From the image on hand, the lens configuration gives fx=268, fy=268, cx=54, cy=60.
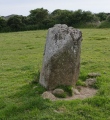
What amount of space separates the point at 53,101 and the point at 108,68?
16.9 ft

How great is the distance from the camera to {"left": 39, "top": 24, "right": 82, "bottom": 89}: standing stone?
770cm

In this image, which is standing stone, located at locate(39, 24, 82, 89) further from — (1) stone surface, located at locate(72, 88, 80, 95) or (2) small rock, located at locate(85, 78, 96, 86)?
(2) small rock, located at locate(85, 78, 96, 86)

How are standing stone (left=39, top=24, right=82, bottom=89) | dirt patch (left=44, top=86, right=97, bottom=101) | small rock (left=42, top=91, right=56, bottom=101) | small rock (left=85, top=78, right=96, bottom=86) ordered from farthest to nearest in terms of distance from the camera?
small rock (left=85, top=78, right=96, bottom=86), standing stone (left=39, top=24, right=82, bottom=89), dirt patch (left=44, top=86, right=97, bottom=101), small rock (left=42, top=91, right=56, bottom=101)

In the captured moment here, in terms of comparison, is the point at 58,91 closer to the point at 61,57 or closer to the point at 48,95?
the point at 48,95

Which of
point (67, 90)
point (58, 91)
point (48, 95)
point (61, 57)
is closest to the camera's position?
point (48, 95)

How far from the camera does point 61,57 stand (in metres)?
7.71

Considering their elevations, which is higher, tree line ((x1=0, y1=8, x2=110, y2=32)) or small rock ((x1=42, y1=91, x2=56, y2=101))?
tree line ((x1=0, y1=8, x2=110, y2=32))

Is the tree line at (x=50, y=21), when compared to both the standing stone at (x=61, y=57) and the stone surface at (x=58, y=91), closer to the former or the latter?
the standing stone at (x=61, y=57)

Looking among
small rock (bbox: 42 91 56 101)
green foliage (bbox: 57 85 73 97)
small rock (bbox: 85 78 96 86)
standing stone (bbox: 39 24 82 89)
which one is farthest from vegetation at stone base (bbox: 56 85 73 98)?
small rock (bbox: 85 78 96 86)

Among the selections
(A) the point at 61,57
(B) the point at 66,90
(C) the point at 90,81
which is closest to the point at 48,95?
(B) the point at 66,90

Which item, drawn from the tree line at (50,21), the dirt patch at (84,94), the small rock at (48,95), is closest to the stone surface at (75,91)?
the dirt patch at (84,94)

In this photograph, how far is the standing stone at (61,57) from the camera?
7.70m

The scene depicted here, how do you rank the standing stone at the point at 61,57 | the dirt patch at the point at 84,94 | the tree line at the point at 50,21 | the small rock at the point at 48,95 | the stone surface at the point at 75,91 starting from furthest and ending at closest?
the tree line at the point at 50,21 < the stone surface at the point at 75,91 < the standing stone at the point at 61,57 < the dirt patch at the point at 84,94 < the small rock at the point at 48,95

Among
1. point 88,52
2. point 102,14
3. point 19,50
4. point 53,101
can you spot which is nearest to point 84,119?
point 53,101
